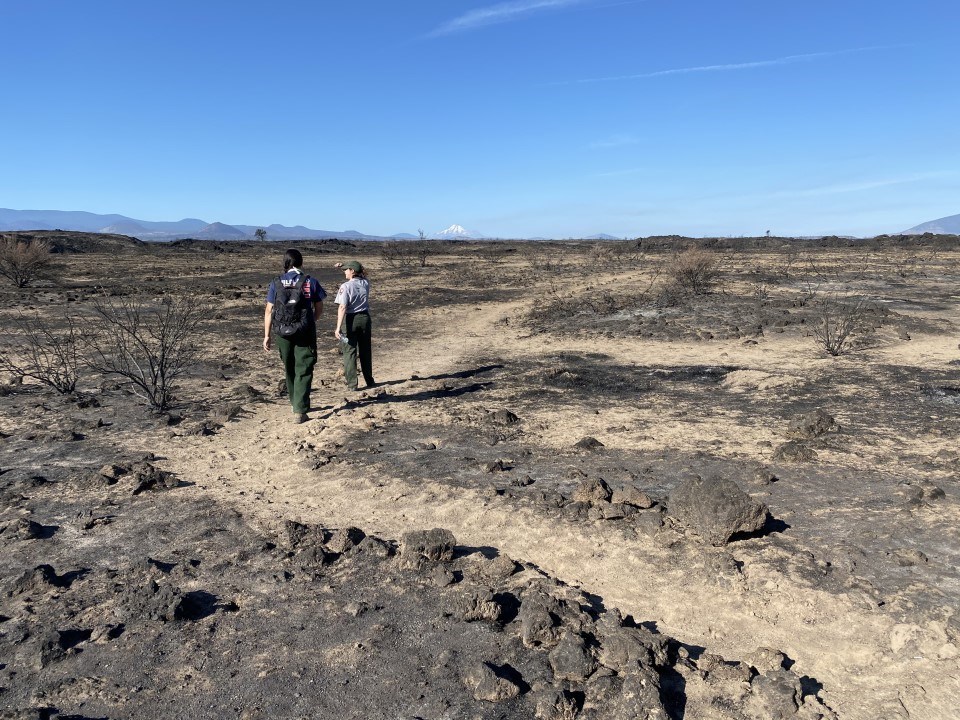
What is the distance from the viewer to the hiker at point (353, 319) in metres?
7.14

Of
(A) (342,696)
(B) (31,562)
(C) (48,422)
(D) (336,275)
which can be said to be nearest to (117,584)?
(B) (31,562)

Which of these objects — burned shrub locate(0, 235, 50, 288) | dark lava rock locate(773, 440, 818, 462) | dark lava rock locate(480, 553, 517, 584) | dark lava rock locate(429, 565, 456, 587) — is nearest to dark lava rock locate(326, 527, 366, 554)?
dark lava rock locate(429, 565, 456, 587)

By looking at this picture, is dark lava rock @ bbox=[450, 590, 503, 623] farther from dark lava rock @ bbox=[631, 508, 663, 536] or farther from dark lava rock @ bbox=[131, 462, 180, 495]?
dark lava rock @ bbox=[131, 462, 180, 495]

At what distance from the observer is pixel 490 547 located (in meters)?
3.82

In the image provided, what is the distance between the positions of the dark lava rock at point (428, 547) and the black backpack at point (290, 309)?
9.99ft

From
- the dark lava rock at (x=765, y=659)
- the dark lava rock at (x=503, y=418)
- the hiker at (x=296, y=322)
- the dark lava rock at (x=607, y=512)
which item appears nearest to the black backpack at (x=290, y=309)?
the hiker at (x=296, y=322)

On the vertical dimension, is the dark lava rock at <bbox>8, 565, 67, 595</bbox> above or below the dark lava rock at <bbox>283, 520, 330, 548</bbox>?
below

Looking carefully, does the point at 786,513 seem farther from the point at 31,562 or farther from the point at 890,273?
the point at 890,273

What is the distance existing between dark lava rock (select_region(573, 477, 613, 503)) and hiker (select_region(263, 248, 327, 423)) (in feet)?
9.88

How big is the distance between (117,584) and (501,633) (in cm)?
193

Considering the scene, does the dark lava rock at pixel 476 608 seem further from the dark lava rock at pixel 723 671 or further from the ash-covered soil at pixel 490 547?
the dark lava rock at pixel 723 671

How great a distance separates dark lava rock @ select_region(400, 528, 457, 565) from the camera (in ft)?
11.7

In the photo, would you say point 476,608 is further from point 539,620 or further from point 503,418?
point 503,418

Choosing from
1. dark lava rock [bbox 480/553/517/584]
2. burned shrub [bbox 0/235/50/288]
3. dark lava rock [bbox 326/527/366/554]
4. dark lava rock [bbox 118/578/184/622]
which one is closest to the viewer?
dark lava rock [bbox 118/578/184/622]
